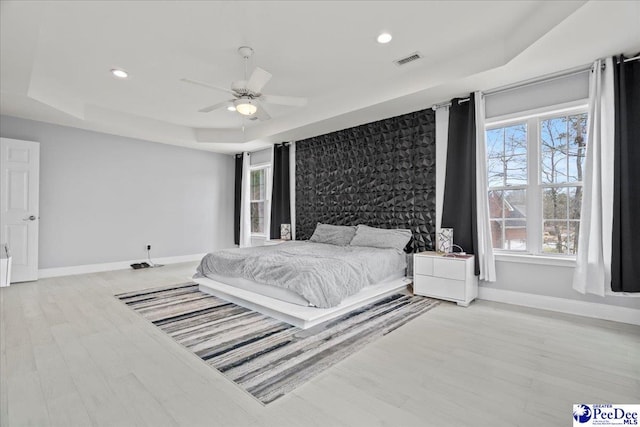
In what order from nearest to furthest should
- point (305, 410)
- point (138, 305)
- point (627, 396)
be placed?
point (305, 410) → point (627, 396) → point (138, 305)

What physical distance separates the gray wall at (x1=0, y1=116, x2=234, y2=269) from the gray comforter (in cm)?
282

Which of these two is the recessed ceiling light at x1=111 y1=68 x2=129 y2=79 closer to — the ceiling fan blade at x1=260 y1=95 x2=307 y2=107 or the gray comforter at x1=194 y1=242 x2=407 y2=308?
the ceiling fan blade at x1=260 y1=95 x2=307 y2=107

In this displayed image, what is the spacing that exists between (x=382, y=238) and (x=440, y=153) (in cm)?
142

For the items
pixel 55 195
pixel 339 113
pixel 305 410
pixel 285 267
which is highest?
pixel 339 113

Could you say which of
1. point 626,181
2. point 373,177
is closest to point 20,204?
point 373,177

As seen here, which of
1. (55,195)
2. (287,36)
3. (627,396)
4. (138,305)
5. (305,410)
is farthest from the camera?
(55,195)

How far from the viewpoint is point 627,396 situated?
6.03 feet

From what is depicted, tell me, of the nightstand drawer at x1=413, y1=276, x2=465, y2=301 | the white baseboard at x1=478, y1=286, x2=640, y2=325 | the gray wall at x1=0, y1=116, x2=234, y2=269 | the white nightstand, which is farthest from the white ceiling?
the white baseboard at x1=478, y1=286, x2=640, y2=325

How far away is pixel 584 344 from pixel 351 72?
141 inches

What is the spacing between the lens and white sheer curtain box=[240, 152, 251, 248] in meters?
7.33

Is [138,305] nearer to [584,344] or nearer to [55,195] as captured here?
[55,195]

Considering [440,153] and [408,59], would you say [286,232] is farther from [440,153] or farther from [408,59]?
[408,59]

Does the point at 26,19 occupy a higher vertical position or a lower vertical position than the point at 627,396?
higher

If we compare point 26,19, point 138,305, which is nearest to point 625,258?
point 138,305
